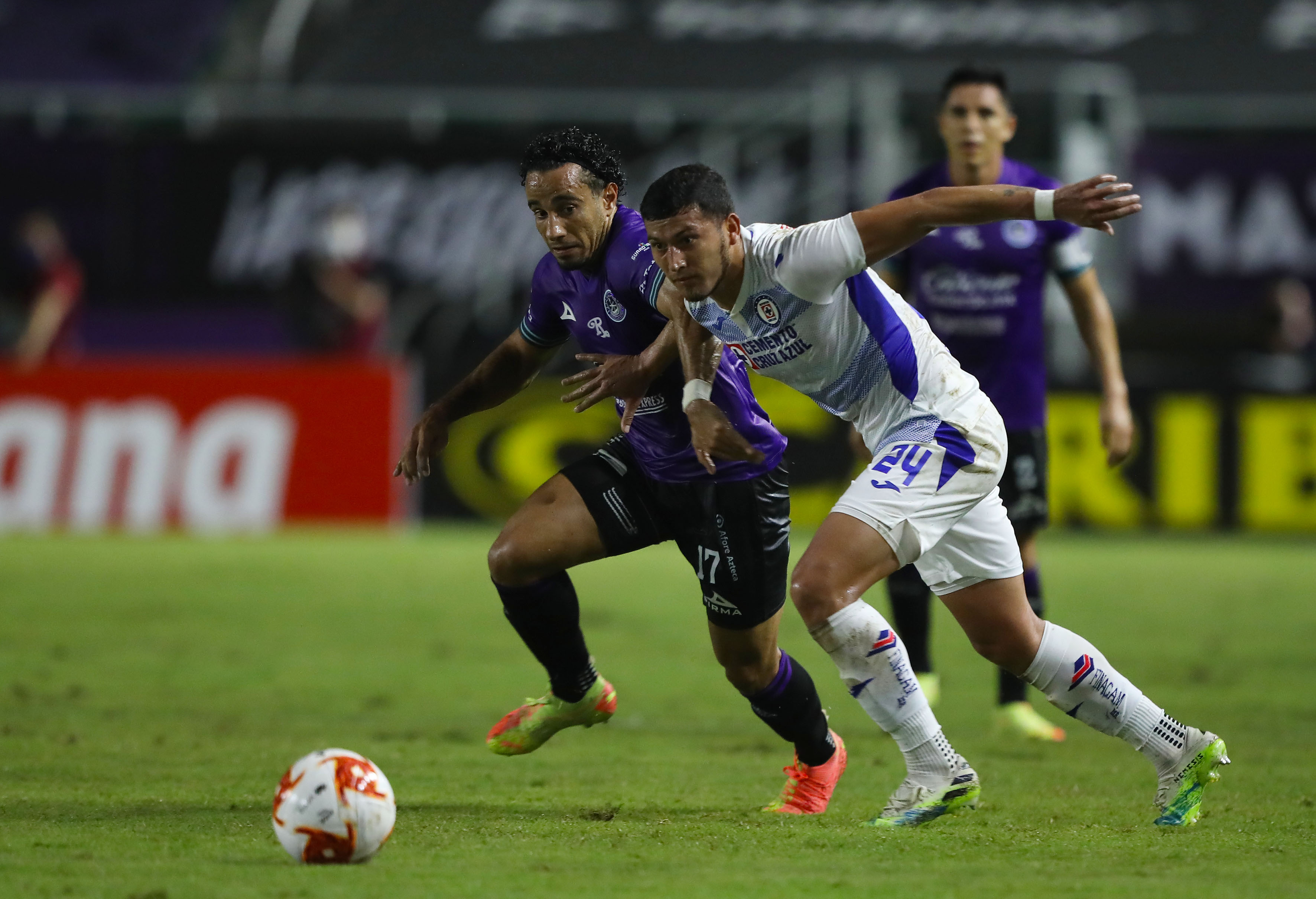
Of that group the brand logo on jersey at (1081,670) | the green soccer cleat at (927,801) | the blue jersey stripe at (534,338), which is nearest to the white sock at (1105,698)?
the brand logo on jersey at (1081,670)

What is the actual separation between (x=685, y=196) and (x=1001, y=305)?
293 centimetres

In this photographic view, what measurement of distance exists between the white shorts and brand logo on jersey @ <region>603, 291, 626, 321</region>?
1.02 metres

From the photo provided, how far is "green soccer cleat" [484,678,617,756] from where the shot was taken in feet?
20.2

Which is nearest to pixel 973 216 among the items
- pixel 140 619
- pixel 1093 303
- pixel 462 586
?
pixel 1093 303

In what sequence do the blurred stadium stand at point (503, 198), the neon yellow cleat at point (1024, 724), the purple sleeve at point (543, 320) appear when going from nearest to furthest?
the purple sleeve at point (543, 320) → the neon yellow cleat at point (1024, 724) → the blurred stadium stand at point (503, 198)

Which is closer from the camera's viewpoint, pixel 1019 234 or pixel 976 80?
pixel 976 80

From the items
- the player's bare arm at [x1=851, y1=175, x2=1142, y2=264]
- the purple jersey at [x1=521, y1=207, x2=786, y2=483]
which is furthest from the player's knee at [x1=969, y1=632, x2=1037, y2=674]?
the player's bare arm at [x1=851, y1=175, x2=1142, y2=264]

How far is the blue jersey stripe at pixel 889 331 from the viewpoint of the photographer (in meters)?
5.30

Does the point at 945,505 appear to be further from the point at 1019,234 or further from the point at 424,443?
the point at 1019,234

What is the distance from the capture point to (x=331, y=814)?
4.61 meters

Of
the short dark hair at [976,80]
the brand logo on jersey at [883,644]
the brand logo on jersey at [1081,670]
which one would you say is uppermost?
the short dark hair at [976,80]

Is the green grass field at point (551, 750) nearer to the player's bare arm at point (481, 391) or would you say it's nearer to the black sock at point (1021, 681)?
the black sock at point (1021, 681)

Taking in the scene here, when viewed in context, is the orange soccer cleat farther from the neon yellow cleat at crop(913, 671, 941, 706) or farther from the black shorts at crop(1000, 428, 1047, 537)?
the black shorts at crop(1000, 428, 1047, 537)

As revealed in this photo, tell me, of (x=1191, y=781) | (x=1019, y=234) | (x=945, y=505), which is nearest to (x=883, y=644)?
(x=945, y=505)
